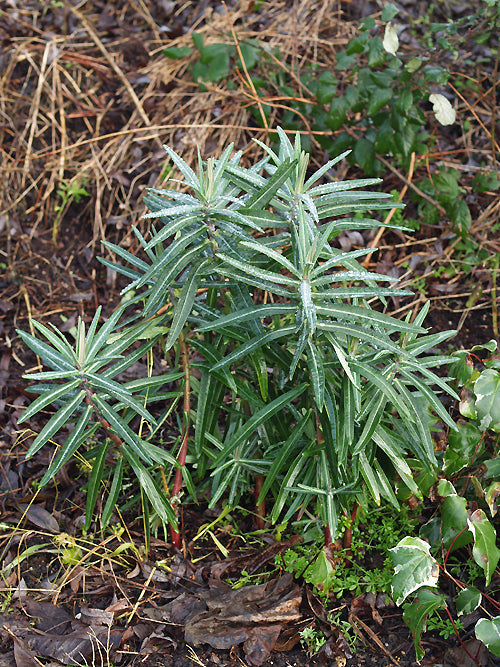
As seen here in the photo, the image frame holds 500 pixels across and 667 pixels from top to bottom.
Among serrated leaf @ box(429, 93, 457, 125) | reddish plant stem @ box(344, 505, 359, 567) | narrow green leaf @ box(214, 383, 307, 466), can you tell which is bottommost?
reddish plant stem @ box(344, 505, 359, 567)

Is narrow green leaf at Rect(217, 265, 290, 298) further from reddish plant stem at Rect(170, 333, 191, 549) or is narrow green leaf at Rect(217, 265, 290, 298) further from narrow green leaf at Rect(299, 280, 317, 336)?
reddish plant stem at Rect(170, 333, 191, 549)

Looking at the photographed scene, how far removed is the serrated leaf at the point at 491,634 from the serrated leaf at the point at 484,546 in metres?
0.12

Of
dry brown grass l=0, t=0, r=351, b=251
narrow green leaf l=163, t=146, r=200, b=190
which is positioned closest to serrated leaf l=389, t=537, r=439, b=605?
narrow green leaf l=163, t=146, r=200, b=190

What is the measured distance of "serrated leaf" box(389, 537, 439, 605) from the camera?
5.88ft

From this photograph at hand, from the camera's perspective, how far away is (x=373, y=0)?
3.81m

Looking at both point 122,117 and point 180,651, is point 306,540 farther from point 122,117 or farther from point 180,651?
point 122,117

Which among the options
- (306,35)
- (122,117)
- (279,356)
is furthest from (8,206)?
(279,356)

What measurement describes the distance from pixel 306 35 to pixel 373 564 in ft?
9.87

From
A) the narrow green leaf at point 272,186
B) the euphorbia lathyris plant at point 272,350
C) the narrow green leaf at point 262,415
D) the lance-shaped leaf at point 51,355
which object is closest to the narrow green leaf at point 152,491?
the euphorbia lathyris plant at point 272,350

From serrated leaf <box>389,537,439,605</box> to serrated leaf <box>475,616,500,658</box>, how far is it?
16cm

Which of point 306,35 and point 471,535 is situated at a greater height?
point 306,35

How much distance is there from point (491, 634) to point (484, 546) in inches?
9.3

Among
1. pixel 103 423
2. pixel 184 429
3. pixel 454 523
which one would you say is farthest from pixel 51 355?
pixel 454 523

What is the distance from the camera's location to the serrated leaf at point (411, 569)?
1.79 meters
